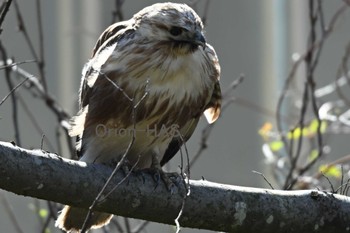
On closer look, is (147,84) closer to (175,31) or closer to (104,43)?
A: (175,31)

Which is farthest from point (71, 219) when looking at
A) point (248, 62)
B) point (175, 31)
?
point (248, 62)

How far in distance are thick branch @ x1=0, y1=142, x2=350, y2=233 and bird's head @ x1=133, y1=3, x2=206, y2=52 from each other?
0.72 meters

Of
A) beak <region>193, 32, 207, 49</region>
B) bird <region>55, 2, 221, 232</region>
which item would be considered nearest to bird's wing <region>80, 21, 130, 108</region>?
bird <region>55, 2, 221, 232</region>

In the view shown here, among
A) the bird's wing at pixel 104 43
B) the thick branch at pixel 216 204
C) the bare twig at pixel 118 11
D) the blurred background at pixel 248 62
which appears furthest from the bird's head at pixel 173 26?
the blurred background at pixel 248 62

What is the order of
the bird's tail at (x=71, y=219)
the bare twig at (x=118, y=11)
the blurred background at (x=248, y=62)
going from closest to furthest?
the bird's tail at (x=71, y=219), the bare twig at (x=118, y=11), the blurred background at (x=248, y=62)

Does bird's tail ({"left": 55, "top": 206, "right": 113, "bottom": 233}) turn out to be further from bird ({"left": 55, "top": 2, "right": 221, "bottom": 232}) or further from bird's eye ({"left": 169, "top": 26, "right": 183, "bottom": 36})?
bird's eye ({"left": 169, "top": 26, "right": 183, "bottom": 36})

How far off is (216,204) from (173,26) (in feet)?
3.05

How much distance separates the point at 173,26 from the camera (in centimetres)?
367

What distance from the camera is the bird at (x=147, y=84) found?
3.66m

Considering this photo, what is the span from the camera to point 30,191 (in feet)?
8.74

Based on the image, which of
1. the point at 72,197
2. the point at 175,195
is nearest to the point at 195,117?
the point at 175,195

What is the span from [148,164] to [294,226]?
3.55ft

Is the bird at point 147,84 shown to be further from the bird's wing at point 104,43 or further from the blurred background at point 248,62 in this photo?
the blurred background at point 248,62

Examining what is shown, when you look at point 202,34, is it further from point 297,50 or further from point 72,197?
point 297,50
